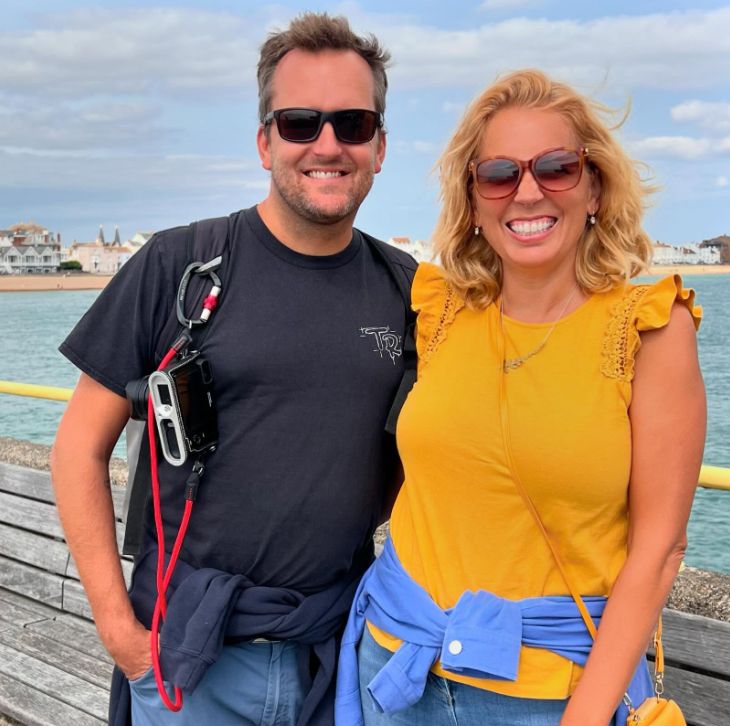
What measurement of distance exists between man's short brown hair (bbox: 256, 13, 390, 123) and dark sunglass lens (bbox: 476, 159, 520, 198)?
481mm

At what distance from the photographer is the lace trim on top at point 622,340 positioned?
163 cm

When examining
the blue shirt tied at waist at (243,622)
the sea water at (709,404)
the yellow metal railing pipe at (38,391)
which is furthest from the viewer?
the sea water at (709,404)

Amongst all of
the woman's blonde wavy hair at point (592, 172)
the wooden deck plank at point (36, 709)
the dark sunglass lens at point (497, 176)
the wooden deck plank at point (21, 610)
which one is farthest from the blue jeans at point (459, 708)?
the wooden deck plank at point (21, 610)

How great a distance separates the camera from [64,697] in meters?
3.08

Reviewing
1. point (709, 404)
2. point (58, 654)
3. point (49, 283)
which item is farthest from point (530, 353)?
point (49, 283)

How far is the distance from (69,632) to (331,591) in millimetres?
1951

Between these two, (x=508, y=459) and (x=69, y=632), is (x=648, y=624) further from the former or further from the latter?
(x=69, y=632)

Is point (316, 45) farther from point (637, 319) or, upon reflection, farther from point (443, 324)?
point (637, 319)

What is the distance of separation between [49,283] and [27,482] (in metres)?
90.7

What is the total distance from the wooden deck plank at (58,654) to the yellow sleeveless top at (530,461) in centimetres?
183

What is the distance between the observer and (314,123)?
6.85 ft

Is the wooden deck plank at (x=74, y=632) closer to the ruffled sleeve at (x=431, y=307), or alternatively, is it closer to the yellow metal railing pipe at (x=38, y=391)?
the yellow metal railing pipe at (x=38, y=391)

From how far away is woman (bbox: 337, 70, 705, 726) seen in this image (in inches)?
63.6

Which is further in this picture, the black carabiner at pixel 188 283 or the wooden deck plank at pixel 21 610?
the wooden deck plank at pixel 21 610
